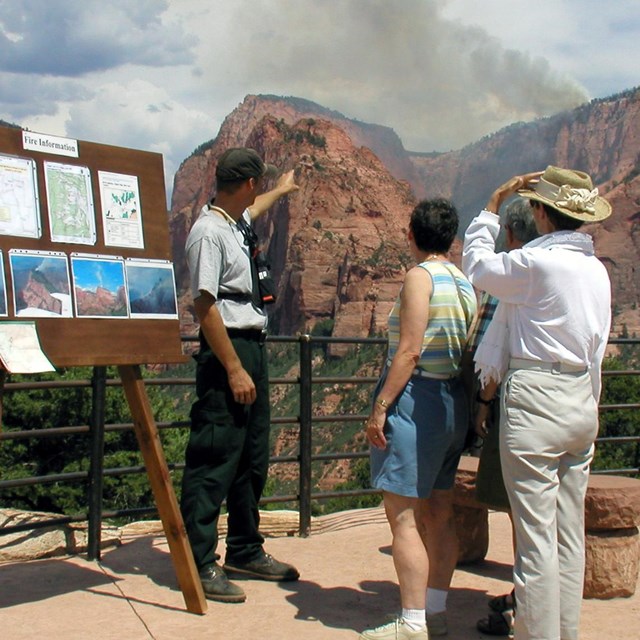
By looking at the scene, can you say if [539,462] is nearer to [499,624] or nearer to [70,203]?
[499,624]

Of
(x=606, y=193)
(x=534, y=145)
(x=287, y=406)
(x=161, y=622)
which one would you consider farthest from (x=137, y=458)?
(x=534, y=145)

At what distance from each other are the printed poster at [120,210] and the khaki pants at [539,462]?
1719 millimetres

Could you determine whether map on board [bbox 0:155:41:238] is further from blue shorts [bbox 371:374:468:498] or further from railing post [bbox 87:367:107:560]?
blue shorts [bbox 371:374:468:498]

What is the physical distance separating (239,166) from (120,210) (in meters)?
0.55

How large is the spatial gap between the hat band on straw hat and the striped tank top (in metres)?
0.46

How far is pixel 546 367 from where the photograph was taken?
10.0 feet

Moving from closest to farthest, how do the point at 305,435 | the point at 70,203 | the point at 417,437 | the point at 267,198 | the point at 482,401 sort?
1. the point at 417,437
2. the point at 482,401
3. the point at 70,203
4. the point at 267,198
5. the point at 305,435

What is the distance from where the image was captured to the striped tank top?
332 cm

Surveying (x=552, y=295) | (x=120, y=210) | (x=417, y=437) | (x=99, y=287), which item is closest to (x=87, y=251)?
(x=99, y=287)

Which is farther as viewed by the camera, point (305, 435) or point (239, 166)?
point (305, 435)

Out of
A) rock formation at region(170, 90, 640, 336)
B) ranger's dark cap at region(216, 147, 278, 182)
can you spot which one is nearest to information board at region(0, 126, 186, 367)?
ranger's dark cap at region(216, 147, 278, 182)

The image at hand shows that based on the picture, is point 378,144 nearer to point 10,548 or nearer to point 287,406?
point 287,406

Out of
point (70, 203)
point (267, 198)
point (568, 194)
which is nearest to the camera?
point (568, 194)

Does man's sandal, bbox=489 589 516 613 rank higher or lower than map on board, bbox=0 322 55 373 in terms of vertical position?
lower
